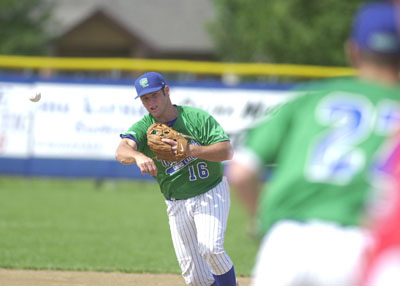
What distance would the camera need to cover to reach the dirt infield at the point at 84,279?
7207 mm

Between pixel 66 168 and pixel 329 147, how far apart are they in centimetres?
1279

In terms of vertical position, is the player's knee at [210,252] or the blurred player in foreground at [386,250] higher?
the blurred player in foreground at [386,250]

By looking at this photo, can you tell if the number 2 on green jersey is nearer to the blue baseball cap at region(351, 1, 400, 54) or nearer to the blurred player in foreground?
the blue baseball cap at region(351, 1, 400, 54)

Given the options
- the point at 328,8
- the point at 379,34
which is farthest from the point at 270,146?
the point at 328,8

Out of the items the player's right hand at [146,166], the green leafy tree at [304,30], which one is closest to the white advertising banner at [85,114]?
the green leafy tree at [304,30]

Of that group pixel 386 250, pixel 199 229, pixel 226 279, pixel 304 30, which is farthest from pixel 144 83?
pixel 304 30

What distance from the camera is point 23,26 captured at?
2953cm

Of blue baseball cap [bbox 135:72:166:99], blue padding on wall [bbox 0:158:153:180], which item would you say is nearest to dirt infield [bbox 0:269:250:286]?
blue baseball cap [bbox 135:72:166:99]

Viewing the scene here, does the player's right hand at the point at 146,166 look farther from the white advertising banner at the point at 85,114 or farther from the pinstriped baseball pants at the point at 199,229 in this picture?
the white advertising banner at the point at 85,114

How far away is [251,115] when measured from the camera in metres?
15.2

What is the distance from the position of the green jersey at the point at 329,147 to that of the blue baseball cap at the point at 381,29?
7.2 inches

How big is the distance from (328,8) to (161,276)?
1803 centimetres

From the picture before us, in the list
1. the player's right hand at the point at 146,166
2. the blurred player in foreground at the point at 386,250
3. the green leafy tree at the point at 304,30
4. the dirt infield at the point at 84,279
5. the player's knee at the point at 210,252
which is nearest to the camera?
the blurred player in foreground at the point at 386,250

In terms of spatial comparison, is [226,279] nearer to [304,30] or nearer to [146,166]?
[146,166]
